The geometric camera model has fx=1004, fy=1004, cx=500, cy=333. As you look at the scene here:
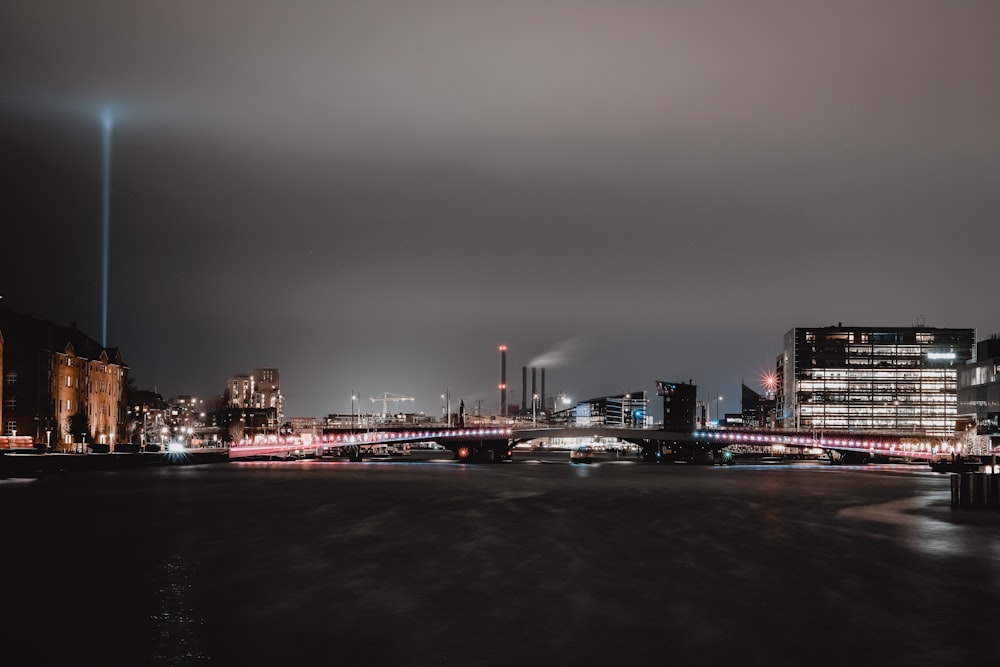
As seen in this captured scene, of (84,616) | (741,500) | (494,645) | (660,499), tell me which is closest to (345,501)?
(660,499)

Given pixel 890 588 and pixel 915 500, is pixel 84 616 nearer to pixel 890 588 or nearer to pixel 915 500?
pixel 890 588

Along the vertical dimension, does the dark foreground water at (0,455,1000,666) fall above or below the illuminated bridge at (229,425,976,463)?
above

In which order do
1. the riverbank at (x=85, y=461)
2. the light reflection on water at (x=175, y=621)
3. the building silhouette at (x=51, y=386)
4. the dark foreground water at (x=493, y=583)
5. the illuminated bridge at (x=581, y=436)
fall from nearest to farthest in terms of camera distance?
the light reflection on water at (x=175, y=621) < the dark foreground water at (x=493, y=583) < the riverbank at (x=85, y=461) < the building silhouette at (x=51, y=386) < the illuminated bridge at (x=581, y=436)

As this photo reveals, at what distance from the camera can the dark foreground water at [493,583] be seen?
984 inches

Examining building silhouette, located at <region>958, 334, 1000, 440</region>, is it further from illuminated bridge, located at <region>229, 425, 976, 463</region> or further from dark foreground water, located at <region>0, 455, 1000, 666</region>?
dark foreground water, located at <region>0, 455, 1000, 666</region>

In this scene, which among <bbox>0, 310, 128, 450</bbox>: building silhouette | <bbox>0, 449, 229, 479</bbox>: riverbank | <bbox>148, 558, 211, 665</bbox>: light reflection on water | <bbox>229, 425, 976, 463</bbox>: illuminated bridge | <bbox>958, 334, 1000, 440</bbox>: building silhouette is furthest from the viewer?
<bbox>958, 334, 1000, 440</bbox>: building silhouette

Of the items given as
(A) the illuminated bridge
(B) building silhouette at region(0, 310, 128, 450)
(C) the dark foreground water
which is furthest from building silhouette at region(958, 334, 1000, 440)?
(B) building silhouette at region(0, 310, 128, 450)

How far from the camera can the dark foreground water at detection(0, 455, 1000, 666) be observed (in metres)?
25.0

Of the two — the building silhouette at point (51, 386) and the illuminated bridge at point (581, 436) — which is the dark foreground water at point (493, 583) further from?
the illuminated bridge at point (581, 436)

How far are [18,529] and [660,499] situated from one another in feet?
161

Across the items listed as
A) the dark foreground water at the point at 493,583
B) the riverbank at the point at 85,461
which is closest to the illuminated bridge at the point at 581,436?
the riverbank at the point at 85,461

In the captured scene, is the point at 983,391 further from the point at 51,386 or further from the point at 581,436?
the point at 51,386

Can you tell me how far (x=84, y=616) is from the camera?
94.6ft

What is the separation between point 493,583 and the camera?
3584 cm
